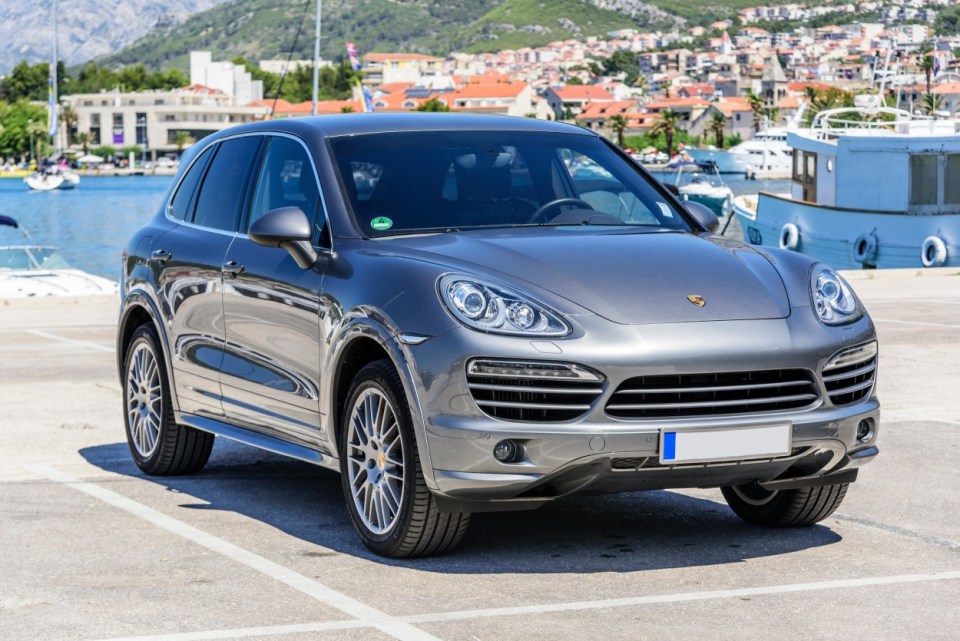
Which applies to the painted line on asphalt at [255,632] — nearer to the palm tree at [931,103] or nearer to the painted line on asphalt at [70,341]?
the painted line on asphalt at [70,341]

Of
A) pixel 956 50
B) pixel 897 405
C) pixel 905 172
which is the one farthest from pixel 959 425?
pixel 956 50

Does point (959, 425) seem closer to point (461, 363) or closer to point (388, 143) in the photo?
point (388, 143)

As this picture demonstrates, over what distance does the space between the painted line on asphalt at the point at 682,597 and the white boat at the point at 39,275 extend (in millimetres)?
23558

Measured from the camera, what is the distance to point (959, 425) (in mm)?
9336

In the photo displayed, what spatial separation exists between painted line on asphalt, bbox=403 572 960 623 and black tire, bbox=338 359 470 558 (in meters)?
0.65

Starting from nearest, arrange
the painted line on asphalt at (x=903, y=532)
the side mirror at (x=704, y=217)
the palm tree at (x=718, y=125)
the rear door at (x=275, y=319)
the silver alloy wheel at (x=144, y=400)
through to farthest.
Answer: the painted line on asphalt at (x=903, y=532)
the rear door at (x=275, y=319)
the side mirror at (x=704, y=217)
the silver alloy wheel at (x=144, y=400)
the palm tree at (x=718, y=125)

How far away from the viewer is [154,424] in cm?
799

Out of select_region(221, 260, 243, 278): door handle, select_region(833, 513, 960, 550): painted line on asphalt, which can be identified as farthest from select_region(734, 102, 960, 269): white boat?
select_region(221, 260, 243, 278): door handle

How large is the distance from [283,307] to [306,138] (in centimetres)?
79

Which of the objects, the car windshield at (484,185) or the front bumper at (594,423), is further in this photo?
the car windshield at (484,185)

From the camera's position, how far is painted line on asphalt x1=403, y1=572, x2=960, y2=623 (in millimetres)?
5043

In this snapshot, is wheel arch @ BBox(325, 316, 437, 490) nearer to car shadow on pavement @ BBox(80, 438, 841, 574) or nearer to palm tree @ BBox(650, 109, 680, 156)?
car shadow on pavement @ BBox(80, 438, 841, 574)

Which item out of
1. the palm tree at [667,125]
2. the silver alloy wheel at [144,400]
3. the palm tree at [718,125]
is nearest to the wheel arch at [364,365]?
the silver alloy wheel at [144,400]

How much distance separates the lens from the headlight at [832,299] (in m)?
5.86
